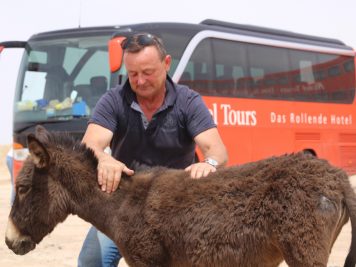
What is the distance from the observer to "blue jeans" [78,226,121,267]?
15.9 feet

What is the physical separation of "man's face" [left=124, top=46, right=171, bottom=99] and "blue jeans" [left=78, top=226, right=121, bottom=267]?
3.65 ft

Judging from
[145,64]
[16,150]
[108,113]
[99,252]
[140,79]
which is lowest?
[16,150]

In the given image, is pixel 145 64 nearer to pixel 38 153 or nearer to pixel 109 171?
pixel 109 171

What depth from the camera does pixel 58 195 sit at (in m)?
4.28

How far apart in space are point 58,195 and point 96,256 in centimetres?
83

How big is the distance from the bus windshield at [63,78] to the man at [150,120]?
7783 mm

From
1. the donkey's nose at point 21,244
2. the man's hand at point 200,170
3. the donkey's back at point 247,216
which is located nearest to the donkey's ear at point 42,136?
the donkey's nose at point 21,244

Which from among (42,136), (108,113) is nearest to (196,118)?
(108,113)

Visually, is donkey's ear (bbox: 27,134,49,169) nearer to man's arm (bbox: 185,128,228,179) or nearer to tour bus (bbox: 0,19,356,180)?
man's arm (bbox: 185,128,228,179)

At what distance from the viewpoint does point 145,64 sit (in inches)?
175

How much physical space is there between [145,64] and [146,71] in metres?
0.05

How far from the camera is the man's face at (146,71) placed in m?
4.45

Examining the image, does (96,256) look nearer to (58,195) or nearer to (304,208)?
(58,195)

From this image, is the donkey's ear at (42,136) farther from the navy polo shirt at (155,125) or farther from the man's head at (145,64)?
the man's head at (145,64)
